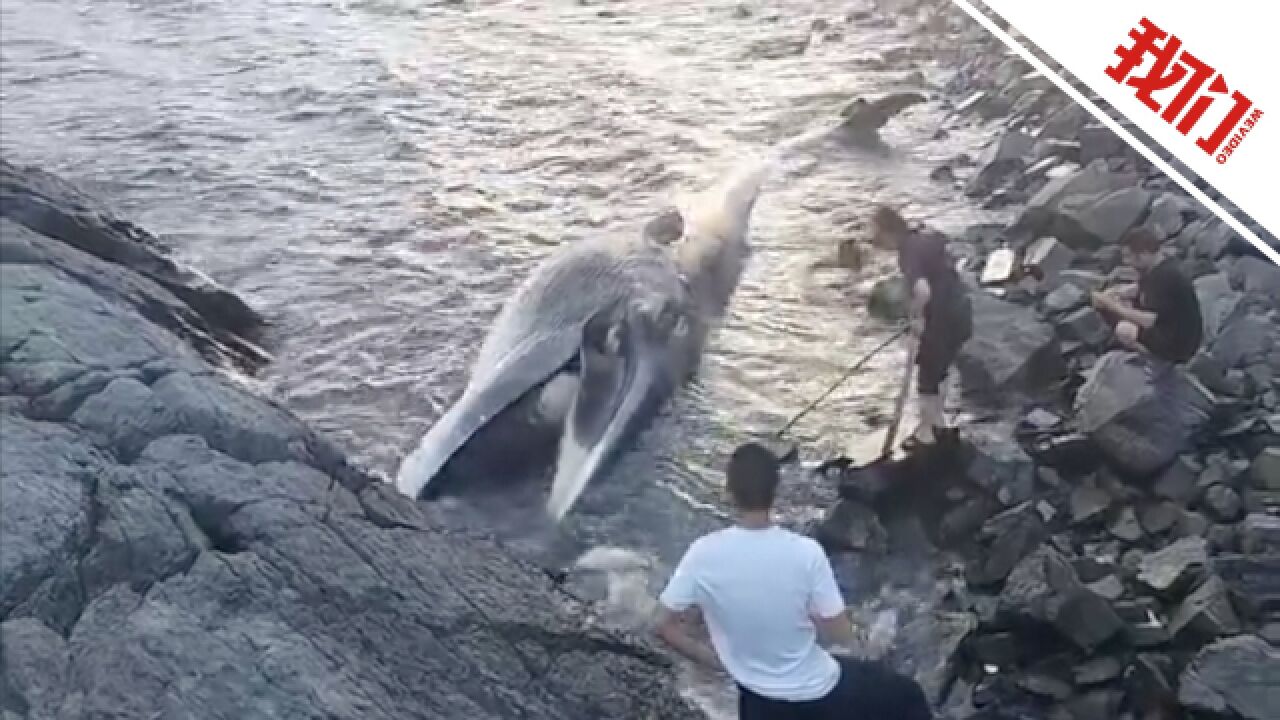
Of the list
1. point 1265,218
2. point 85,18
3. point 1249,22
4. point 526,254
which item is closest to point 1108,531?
point 1265,218

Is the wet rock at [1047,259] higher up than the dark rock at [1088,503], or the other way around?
the wet rock at [1047,259]

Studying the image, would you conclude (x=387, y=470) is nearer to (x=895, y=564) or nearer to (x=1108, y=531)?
(x=895, y=564)

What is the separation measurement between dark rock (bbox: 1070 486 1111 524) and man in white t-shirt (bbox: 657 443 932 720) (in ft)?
1.64

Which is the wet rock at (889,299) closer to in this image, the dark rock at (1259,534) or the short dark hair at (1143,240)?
the short dark hair at (1143,240)

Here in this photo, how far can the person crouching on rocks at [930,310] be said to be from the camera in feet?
6.91

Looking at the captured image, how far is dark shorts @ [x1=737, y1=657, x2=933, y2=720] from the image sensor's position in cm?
175

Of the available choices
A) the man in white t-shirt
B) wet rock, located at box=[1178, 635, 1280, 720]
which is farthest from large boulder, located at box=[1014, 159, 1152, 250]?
the man in white t-shirt

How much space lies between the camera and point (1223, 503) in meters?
2.16

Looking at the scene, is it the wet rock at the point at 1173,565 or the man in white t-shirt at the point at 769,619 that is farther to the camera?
the wet rock at the point at 1173,565

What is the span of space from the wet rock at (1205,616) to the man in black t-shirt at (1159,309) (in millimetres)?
324

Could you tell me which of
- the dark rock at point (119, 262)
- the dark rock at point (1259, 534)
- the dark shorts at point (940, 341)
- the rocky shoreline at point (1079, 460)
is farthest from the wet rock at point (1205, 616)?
the dark rock at point (119, 262)

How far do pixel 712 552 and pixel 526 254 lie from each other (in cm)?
53

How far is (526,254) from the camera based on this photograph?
2059 millimetres

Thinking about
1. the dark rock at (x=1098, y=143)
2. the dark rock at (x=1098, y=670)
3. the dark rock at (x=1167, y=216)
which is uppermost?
the dark rock at (x=1098, y=143)
